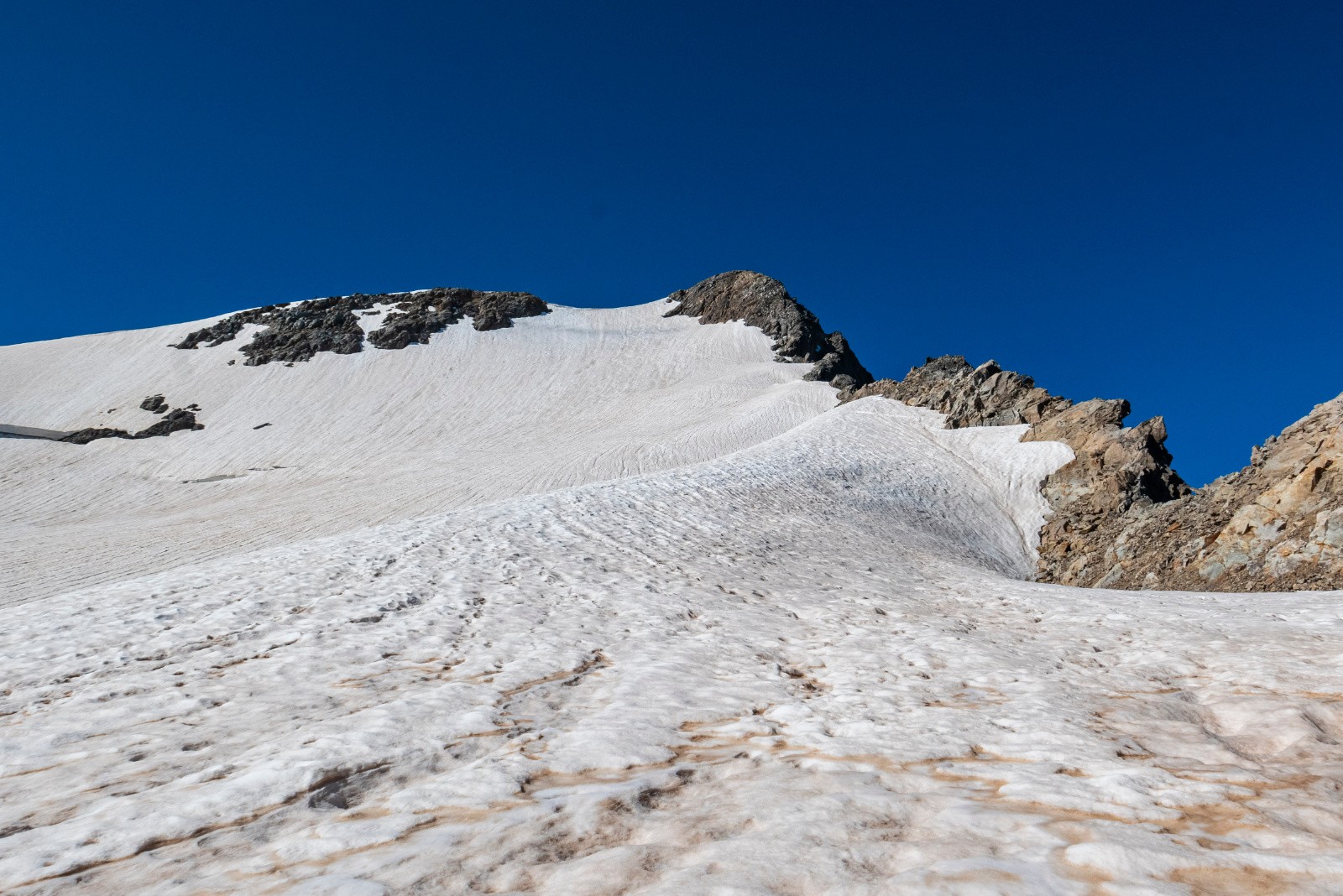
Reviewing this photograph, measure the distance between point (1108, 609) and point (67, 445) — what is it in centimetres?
4666

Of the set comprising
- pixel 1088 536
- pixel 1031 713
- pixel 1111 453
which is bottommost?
pixel 1031 713

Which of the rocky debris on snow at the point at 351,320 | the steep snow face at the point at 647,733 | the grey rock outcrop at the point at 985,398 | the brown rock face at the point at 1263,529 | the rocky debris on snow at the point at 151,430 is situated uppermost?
the rocky debris on snow at the point at 351,320

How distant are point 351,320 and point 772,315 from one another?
36550 mm

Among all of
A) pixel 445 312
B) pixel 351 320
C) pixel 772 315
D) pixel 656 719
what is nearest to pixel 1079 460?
pixel 656 719

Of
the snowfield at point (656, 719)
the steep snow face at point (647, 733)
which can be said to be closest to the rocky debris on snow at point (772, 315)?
the snowfield at point (656, 719)

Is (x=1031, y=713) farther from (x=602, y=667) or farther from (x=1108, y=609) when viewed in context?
(x=1108, y=609)

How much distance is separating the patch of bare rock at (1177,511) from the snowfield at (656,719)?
9.00 ft

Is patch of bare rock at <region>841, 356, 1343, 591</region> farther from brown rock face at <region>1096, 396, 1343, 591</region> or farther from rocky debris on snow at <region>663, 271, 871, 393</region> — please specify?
rocky debris on snow at <region>663, 271, 871, 393</region>

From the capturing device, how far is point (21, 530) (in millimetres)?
22703

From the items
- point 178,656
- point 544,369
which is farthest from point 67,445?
point 178,656

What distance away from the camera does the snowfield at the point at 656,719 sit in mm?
2557

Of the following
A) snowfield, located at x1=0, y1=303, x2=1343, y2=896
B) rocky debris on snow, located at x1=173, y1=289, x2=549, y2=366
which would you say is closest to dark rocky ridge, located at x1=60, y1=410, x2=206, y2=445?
rocky debris on snow, located at x1=173, y1=289, x2=549, y2=366

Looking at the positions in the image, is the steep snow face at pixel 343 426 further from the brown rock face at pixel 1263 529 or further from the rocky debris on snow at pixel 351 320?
the brown rock face at pixel 1263 529

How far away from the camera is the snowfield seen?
2.56 meters
